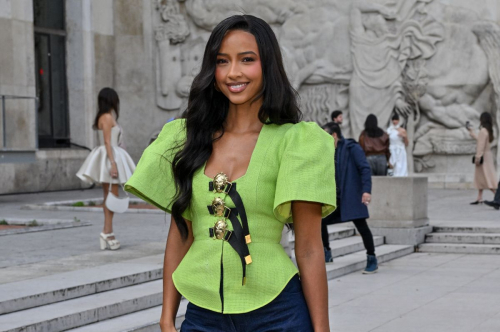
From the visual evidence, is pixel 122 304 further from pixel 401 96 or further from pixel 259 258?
pixel 401 96

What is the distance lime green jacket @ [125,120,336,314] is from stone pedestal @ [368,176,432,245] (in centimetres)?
912

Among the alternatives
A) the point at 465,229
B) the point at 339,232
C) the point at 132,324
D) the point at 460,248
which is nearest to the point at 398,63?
the point at 465,229

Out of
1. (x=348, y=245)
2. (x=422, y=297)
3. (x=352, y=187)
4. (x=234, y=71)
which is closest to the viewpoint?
(x=234, y=71)

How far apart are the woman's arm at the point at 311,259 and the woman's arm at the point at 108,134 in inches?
272

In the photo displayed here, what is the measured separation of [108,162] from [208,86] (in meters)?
6.87

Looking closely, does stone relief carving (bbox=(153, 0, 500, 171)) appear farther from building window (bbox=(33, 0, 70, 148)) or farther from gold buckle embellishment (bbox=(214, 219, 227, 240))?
gold buckle embellishment (bbox=(214, 219, 227, 240))

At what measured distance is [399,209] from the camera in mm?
11688

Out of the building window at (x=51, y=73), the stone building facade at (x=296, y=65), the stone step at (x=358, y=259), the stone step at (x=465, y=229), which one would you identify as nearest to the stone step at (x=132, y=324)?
the stone step at (x=358, y=259)

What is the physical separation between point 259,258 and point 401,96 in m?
17.4

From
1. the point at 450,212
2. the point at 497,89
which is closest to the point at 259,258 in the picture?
the point at 450,212

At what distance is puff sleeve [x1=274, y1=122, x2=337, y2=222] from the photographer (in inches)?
98.4

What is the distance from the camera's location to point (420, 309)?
7.61 metres

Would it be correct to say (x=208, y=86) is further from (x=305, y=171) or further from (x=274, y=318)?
(x=274, y=318)

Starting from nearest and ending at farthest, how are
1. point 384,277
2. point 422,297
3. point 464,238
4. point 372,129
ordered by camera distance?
point 422,297, point 384,277, point 464,238, point 372,129
